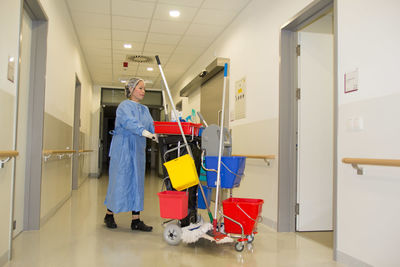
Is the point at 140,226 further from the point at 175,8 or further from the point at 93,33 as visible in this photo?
the point at 93,33

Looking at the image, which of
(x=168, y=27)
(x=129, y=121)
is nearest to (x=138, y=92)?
(x=129, y=121)

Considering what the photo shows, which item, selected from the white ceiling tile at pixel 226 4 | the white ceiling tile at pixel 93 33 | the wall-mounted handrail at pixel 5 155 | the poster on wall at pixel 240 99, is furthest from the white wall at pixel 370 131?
the white ceiling tile at pixel 93 33

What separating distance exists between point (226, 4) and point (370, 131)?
122 inches

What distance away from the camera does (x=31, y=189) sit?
3.49 m

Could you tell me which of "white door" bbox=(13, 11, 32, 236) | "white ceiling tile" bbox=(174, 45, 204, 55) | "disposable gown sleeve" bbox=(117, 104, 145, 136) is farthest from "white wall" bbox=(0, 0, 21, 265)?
"white ceiling tile" bbox=(174, 45, 204, 55)

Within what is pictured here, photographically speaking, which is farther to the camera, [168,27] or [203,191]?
[168,27]

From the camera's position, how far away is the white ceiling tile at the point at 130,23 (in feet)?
17.4

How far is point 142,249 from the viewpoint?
2.88 m

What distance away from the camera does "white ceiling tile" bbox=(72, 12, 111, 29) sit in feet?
16.9

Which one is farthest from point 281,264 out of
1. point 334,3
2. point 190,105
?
point 190,105

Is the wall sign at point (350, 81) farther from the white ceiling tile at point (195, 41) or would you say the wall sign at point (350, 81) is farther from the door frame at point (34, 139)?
the white ceiling tile at point (195, 41)

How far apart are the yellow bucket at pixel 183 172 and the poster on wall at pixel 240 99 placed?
204cm

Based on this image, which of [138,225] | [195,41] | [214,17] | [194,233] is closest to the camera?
[194,233]

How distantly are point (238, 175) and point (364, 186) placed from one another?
1021mm
